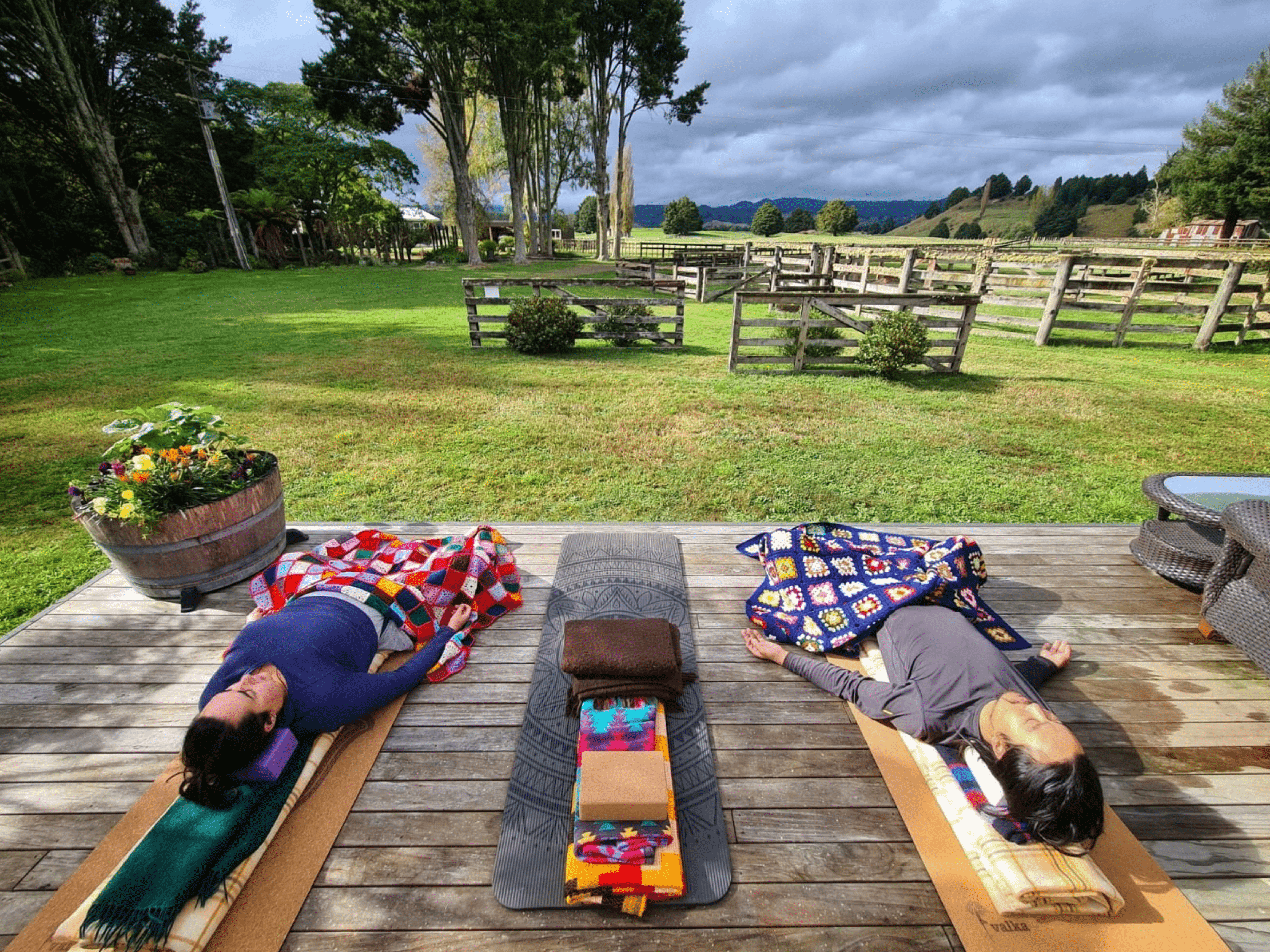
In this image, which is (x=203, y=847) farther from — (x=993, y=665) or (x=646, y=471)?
(x=646, y=471)

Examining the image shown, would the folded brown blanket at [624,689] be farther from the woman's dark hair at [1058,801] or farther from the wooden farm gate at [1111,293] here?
the wooden farm gate at [1111,293]

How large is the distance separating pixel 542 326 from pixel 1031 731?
9256mm

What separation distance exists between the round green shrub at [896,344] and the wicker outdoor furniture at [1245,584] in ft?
20.1

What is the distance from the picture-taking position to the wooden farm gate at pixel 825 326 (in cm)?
841

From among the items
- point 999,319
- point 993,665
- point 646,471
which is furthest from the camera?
point 999,319

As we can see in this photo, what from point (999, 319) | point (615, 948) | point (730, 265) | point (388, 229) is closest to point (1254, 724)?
point (615, 948)

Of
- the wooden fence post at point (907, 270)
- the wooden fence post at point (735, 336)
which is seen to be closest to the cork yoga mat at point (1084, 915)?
the wooden fence post at point (735, 336)

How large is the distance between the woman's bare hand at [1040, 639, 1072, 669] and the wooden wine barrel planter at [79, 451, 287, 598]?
4.38 meters

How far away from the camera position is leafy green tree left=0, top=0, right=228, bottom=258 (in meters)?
17.8

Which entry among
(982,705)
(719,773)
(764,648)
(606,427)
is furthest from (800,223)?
(719,773)

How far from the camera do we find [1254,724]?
92.2 inches

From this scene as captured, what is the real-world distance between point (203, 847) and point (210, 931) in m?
0.22

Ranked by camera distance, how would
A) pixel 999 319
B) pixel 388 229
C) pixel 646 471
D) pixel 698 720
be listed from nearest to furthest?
pixel 698 720, pixel 646 471, pixel 999 319, pixel 388 229

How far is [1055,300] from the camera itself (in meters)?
11.0
